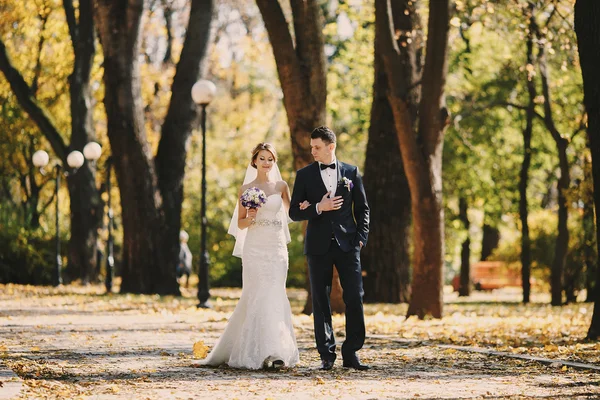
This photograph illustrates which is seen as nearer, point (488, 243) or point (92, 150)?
point (92, 150)

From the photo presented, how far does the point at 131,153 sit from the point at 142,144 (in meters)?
0.34

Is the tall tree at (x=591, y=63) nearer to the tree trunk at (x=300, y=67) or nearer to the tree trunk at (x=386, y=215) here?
the tree trunk at (x=300, y=67)

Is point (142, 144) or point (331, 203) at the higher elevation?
point (142, 144)

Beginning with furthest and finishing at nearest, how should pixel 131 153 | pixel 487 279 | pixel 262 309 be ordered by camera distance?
1. pixel 487 279
2. pixel 131 153
3. pixel 262 309

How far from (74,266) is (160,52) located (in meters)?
11.5

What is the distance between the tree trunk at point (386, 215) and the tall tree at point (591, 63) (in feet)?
30.9

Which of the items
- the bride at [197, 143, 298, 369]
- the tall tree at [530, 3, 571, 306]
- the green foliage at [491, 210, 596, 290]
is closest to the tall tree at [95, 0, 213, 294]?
the tall tree at [530, 3, 571, 306]

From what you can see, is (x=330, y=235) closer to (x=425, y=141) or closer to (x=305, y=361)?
(x=305, y=361)

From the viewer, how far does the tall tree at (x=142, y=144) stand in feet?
78.8

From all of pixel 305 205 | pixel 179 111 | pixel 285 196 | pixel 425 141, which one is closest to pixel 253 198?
pixel 285 196

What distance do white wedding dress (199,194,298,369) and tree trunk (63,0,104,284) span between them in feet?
70.0

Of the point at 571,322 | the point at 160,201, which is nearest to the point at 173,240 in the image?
the point at 160,201

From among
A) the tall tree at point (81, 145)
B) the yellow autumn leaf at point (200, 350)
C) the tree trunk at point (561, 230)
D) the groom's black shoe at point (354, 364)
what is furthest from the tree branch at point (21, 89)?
the groom's black shoe at point (354, 364)

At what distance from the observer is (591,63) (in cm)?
1237
